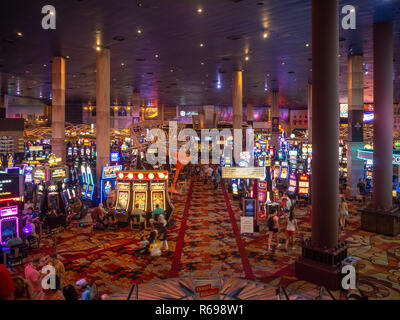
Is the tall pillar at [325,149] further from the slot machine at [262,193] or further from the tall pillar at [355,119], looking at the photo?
the tall pillar at [355,119]

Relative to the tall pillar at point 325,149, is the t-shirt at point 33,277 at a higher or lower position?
lower

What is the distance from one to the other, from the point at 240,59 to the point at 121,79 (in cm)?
1040

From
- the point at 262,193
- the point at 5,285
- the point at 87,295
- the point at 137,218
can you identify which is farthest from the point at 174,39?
the point at 5,285

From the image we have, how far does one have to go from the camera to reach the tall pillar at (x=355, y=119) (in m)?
15.4

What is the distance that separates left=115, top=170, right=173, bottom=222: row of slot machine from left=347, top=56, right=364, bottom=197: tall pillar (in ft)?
30.8

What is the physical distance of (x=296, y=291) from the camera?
6.41 metres

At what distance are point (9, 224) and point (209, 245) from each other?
524 centimetres

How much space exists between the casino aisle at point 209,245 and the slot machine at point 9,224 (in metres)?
4.19

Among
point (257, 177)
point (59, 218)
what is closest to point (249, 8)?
point (257, 177)

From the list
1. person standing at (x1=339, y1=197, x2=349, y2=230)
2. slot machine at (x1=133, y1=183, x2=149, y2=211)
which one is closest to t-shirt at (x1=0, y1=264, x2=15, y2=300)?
slot machine at (x1=133, y1=183, x2=149, y2=211)

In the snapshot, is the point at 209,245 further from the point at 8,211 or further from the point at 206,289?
the point at 8,211

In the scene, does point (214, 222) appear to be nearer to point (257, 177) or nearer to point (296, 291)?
point (257, 177)

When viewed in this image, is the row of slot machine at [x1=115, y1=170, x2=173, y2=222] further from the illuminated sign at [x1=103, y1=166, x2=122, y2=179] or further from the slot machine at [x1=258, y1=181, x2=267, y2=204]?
the slot machine at [x1=258, y1=181, x2=267, y2=204]

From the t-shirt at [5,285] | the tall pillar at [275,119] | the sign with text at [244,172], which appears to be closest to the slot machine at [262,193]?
the sign with text at [244,172]
